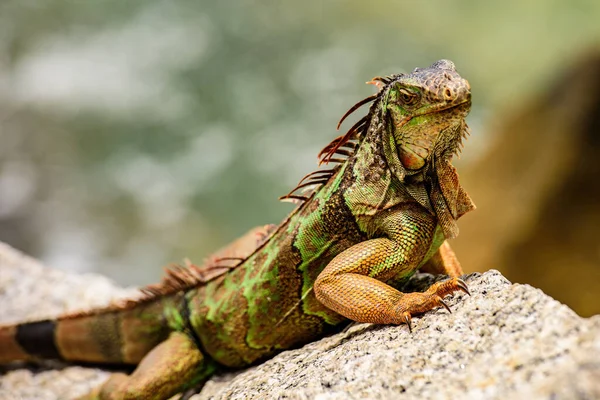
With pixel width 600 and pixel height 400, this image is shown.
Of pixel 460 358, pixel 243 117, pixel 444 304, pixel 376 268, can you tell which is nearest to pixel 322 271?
pixel 376 268

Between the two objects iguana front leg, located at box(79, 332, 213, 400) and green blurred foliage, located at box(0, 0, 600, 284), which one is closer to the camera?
iguana front leg, located at box(79, 332, 213, 400)

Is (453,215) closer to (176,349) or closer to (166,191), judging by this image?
(176,349)

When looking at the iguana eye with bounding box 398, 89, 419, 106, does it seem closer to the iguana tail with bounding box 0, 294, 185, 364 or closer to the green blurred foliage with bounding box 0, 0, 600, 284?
the iguana tail with bounding box 0, 294, 185, 364

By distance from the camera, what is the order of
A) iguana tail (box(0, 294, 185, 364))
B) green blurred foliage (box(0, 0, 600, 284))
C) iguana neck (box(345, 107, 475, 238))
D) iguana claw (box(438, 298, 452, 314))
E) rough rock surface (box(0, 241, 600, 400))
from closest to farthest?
rough rock surface (box(0, 241, 600, 400)) → iguana claw (box(438, 298, 452, 314)) → iguana neck (box(345, 107, 475, 238)) → iguana tail (box(0, 294, 185, 364)) → green blurred foliage (box(0, 0, 600, 284))

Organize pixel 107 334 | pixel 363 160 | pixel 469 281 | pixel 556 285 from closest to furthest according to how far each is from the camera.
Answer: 1. pixel 469 281
2. pixel 363 160
3. pixel 107 334
4. pixel 556 285

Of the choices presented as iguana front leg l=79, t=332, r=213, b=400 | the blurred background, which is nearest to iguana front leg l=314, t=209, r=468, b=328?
iguana front leg l=79, t=332, r=213, b=400

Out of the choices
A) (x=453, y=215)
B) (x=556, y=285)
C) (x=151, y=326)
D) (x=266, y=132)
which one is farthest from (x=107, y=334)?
(x=266, y=132)
